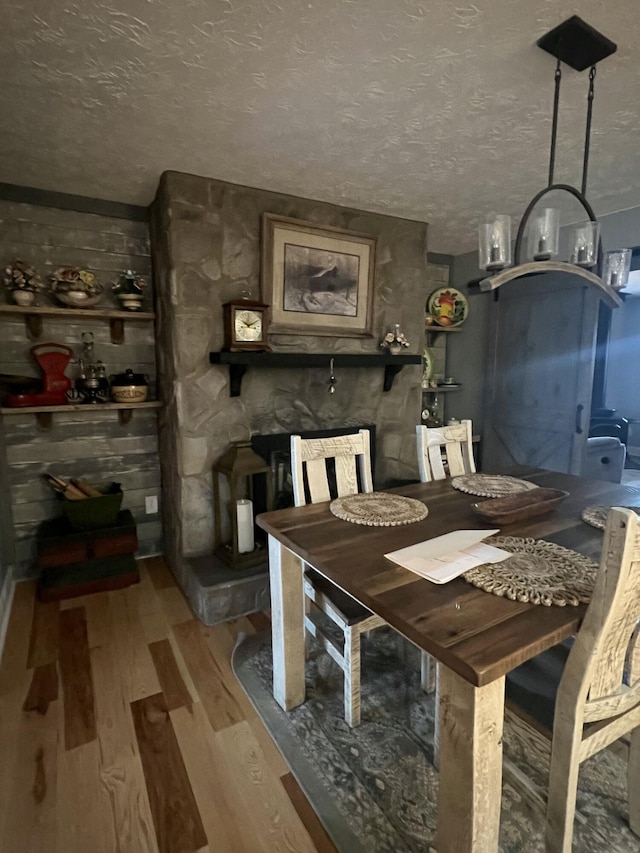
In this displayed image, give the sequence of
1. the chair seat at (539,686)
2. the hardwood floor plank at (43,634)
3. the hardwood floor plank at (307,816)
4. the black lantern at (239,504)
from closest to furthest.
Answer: the chair seat at (539,686), the hardwood floor plank at (307,816), the hardwood floor plank at (43,634), the black lantern at (239,504)

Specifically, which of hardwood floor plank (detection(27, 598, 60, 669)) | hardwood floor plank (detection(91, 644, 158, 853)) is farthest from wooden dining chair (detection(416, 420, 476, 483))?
hardwood floor plank (detection(27, 598, 60, 669))

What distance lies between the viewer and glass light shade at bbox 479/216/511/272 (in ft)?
4.79

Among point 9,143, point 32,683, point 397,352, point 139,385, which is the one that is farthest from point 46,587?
point 397,352

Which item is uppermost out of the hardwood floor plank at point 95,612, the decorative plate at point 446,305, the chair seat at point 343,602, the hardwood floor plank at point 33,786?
the decorative plate at point 446,305

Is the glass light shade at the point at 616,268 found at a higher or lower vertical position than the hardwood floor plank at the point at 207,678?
higher

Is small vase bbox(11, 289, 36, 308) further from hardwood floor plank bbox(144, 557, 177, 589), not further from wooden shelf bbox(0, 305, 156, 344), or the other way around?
hardwood floor plank bbox(144, 557, 177, 589)

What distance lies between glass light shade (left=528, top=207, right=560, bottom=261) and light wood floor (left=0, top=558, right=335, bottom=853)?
78.1 inches

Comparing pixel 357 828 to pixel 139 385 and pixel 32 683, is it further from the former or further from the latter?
pixel 139 385

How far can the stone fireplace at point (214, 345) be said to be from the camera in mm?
2412

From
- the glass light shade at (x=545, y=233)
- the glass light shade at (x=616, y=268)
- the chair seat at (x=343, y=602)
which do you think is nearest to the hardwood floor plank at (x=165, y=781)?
the chair seat at (x=343, y=602)

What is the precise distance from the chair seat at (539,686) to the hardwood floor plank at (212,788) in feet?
2.79

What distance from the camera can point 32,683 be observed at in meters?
1.84

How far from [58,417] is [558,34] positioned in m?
2.96

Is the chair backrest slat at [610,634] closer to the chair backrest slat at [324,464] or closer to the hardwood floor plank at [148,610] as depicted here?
the chair backrest slat at [324,464]
